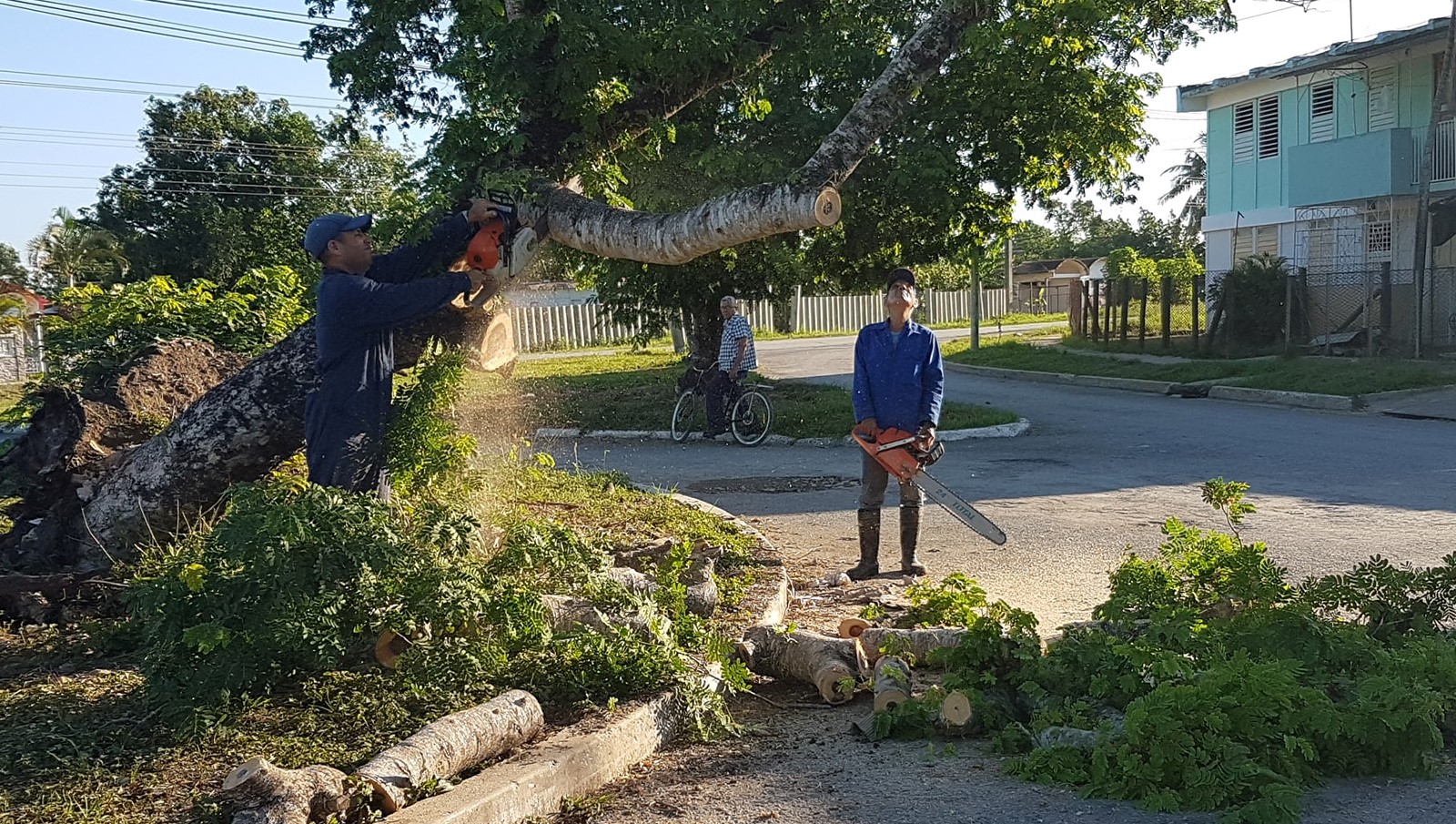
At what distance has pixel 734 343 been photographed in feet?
48.8

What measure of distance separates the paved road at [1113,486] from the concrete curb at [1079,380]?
298 cm

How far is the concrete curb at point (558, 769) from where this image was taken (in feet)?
12.5

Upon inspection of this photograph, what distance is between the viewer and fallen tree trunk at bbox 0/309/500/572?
6422 millimetres

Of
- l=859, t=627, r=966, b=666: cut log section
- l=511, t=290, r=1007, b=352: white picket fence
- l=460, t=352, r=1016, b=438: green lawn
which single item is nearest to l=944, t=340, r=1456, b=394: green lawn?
l=460, t=352, r=1016, b=438: green lawn

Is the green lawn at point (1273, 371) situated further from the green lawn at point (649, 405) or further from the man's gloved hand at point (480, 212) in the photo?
the man's gloved hand at point (480, 212)

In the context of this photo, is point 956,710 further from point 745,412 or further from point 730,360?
point 745,412

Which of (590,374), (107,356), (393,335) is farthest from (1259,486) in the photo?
(590,374)

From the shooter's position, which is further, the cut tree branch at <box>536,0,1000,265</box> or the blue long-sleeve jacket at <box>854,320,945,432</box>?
the blue long-sleeve jacket at <box>854,320,945,432</box>

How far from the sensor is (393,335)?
6508 mm

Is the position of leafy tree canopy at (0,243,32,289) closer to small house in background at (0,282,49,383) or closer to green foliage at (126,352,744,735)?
small house in background at (0,282,49,383)

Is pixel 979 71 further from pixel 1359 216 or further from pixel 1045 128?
pixel 1359 216

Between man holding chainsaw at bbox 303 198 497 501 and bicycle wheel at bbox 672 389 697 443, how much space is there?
9813 mm

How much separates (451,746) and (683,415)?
38.7ft

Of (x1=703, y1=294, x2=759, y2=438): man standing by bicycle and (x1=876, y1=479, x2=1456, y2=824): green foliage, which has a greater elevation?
(x1=703, y1=294, x2=759, y2=438): man standing by bicycle
